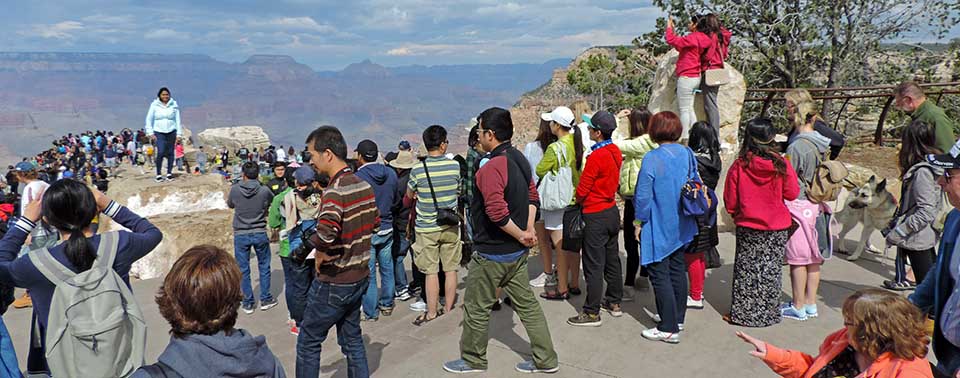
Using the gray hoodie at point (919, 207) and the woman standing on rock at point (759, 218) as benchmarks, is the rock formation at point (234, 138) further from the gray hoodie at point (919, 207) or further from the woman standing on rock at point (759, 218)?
the gray hoodie at point (919, 207)

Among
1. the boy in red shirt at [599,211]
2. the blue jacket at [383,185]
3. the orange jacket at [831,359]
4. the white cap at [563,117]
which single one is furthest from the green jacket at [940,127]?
the blue jacket at [383,185]

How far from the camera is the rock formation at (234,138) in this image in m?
45.4

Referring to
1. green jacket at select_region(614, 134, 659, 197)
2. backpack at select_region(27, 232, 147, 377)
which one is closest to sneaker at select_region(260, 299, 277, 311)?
backpack at select_region(27, 232, 147, 377)

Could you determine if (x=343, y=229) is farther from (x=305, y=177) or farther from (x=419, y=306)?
(x=419, y=306)

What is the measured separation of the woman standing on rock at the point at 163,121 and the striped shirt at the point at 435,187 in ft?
18.9

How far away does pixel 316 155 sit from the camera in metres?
A: 3.42

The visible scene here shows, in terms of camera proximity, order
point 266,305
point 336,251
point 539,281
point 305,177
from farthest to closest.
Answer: point 266,305
point 539,281
point 305,177
point 336,251

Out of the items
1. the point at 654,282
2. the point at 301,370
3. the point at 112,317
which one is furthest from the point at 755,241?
the point at 112,317

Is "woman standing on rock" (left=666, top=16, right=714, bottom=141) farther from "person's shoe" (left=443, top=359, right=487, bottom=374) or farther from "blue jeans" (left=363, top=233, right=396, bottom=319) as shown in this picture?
"person's shoe" (left=443, top=359, right=487, bottom=374)

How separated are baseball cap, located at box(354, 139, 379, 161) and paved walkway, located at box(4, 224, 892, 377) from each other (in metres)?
1.42

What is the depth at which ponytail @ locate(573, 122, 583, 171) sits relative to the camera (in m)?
4.77

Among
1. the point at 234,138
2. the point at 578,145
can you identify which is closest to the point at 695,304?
the point at 578,145

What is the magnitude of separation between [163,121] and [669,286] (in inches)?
308

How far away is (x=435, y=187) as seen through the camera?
4.76m
